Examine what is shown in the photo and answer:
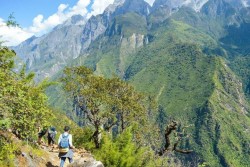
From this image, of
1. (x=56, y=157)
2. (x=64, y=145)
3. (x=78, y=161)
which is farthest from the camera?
(x=56, y=157)

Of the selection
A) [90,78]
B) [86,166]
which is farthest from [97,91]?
[86,166]

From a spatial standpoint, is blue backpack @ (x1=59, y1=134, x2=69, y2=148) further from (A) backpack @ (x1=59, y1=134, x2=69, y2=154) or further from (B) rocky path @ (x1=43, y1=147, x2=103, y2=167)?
(B) rocky path @ (x1=43, y1=147, x2=103, y2=167)

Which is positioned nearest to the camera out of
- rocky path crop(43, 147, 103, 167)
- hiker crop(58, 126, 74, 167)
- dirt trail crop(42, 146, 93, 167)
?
hiker crop(58, 126, 74, 167)

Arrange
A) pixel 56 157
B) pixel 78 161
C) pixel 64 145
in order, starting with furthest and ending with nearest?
pixel 56 157, pixel 78 161, pixel 64 145

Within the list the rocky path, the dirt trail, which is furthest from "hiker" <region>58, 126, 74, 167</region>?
the dirt trail

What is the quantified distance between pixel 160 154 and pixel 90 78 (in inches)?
651

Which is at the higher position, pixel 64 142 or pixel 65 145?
pixel 64 142

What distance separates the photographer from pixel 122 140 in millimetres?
26984

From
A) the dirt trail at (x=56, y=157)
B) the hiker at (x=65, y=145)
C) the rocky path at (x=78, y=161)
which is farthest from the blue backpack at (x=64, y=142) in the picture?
the dirt trail at (x=56, y=157)

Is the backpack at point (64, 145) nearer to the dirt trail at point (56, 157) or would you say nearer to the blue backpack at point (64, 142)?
the blue backpack at point (64, 142)

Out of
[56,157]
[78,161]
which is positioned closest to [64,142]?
[78,161]

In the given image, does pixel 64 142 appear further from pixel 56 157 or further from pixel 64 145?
pixel 56 157

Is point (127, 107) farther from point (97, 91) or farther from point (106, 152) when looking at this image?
point (106, 152)

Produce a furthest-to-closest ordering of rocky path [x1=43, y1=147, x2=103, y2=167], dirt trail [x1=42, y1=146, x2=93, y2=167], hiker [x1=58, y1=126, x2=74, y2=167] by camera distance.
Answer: dirt trail [x1=42, y1=146, x2=93, y2=167], rocky path [x1=43, y1=147, x2=103, y2=167], hiker [x1=58, y1=126, x2=74, y2=167]
